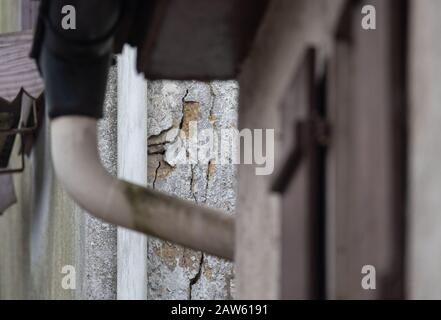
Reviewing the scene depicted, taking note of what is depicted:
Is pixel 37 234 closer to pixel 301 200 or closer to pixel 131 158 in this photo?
pixel 131 158

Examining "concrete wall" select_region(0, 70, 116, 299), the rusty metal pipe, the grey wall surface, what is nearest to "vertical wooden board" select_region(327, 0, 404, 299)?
the rusty metal pipe

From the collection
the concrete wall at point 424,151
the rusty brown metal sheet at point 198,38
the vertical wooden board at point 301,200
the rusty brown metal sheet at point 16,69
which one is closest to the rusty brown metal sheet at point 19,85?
the rusty brown metal sheet at point 16,69

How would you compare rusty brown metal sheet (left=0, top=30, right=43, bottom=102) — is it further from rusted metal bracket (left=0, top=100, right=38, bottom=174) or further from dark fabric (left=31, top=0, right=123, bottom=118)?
dark fabric (left=31, top=0, right=123, bottom=118)

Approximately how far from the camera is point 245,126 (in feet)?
11.7

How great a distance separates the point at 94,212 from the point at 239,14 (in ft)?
1.91

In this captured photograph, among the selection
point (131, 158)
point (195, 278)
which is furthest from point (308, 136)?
point (195, 278)

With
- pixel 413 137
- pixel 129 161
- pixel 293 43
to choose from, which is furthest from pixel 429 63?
pixel 129 161

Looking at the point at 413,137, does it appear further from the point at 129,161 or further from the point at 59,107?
the point at 129,161

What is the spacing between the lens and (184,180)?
28.2 feet

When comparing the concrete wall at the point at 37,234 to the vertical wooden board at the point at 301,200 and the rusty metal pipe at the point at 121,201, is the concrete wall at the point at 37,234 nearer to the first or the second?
the rusty metal pipe at the point at 121,201

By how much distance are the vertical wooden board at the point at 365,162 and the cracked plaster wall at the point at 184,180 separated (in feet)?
19.4

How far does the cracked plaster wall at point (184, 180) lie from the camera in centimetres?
850

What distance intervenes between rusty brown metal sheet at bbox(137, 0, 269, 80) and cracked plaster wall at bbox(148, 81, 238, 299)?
4715mm

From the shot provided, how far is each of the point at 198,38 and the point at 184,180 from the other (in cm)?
513
